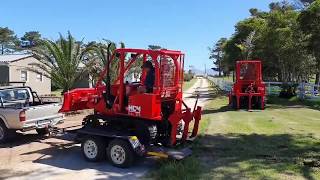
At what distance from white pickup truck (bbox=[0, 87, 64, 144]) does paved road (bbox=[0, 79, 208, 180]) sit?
47 cm

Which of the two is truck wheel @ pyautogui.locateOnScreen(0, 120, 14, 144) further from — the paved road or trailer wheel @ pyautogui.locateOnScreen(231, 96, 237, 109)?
trailer wheel @ pyautogui.locateOnScreen(231, 96, 237, 109)

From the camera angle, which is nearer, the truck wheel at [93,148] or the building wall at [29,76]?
the truck wheel at [93,148]

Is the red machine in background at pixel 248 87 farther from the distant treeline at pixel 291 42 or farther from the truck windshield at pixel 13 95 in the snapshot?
the truck windshield at pixel 13 95

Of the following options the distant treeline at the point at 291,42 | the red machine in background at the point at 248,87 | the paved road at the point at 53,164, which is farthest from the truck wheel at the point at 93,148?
the distant treeline at the point at 291,42

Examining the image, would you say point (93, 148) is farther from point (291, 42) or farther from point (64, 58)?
point (291, 42)

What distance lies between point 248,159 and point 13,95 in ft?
26.1

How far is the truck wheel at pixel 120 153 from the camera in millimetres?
9578

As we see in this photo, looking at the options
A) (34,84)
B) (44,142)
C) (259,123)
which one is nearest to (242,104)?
(259,123)

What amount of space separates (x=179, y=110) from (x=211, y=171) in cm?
195

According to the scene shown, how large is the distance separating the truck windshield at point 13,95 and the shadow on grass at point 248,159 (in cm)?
588

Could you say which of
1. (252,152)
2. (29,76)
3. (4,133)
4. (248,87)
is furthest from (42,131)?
(29,76)

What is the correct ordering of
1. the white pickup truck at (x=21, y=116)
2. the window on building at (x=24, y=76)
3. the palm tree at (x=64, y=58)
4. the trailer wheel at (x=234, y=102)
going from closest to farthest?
the white pickup truck at (x=21, y=116) → the trailer wheel at (x=234, y=102) → the palm tree at (x=64, y=58) → the window on building at (x=24, y=76)

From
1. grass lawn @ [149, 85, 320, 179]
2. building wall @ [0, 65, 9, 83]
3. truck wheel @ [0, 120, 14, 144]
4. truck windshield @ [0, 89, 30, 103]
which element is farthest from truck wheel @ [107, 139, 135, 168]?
building wall @ [0, 65, 9, 83]

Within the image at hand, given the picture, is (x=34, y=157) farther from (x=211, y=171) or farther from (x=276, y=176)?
(x=276, y=176)
